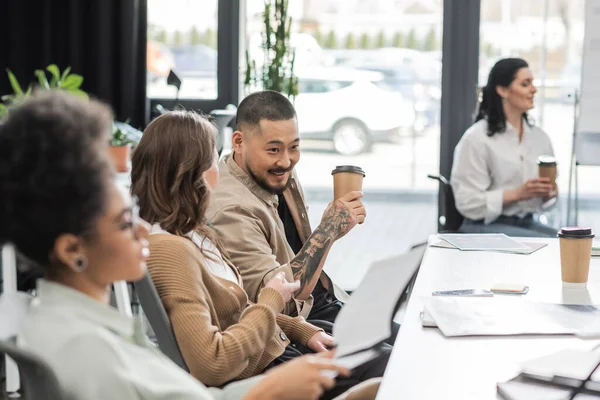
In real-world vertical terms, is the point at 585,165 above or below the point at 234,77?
below

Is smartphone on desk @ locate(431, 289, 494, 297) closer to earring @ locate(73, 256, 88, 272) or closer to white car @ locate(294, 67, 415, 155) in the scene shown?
earring @ locate(73, 256, 88, 272)

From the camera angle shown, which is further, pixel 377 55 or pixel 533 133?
pixel 377 55

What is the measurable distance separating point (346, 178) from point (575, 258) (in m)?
0.63

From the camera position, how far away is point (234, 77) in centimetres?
498

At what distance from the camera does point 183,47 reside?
502 cm

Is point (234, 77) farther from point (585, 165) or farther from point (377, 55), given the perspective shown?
point (585, 165)

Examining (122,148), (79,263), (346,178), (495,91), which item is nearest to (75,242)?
(79,263)

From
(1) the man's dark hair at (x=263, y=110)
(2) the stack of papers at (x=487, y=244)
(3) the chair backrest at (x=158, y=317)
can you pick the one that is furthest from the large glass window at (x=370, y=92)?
(3) the chair backrest at (x=158, y=317)

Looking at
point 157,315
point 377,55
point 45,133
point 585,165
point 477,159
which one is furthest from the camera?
point 377,55

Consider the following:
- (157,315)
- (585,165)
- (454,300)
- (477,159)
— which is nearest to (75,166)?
(157,315)

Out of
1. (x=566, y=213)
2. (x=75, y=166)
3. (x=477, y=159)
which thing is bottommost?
(x=566, y=213)

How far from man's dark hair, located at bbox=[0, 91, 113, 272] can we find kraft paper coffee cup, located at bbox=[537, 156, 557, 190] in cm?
293

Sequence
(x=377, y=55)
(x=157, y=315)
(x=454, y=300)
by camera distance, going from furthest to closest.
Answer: (x=377, y=55), (x=454, y=300), (x=157, y=315)

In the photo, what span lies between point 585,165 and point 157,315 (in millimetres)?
3359
